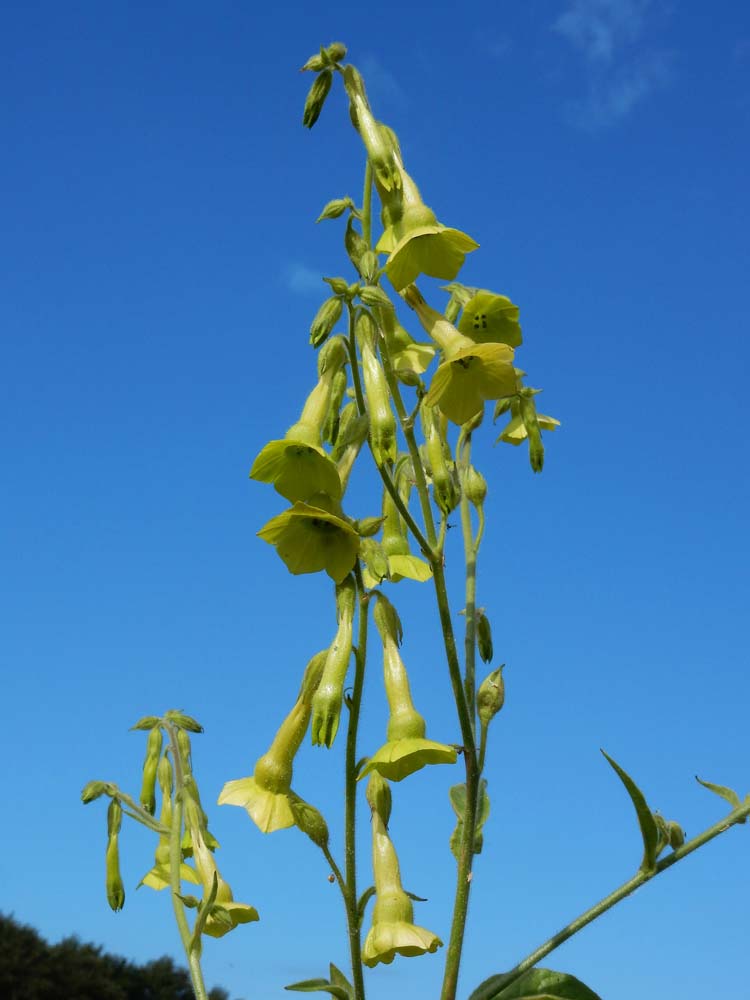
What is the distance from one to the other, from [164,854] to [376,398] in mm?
1768

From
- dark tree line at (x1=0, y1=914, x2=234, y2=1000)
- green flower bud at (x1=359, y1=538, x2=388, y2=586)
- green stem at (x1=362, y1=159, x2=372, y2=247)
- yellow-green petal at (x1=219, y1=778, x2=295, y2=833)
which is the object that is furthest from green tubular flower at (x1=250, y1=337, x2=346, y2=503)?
dark tree line at (x1=0, y1=914, x2=234, y2=1000)

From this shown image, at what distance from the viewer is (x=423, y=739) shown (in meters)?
2.15

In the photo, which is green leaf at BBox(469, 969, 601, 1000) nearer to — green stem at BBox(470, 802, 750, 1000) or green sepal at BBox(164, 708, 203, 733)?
green stem at BBox(470, 802, 750, 1000)

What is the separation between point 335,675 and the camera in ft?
6.64

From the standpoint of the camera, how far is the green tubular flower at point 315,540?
2059mm

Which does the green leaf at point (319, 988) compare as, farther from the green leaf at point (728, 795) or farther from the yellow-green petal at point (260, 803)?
the green leaf at point (728, 795)

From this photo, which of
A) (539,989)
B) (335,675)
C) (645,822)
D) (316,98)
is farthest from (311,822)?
(316,98)

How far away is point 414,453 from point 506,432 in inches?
35.8

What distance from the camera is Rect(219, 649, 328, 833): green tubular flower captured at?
2.24 m

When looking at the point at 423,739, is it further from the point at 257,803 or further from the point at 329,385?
the point at 329,385

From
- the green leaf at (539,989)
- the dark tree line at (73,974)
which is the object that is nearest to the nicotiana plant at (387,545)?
the green leaf at (539,989)

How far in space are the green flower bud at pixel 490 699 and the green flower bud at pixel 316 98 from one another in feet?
4.33

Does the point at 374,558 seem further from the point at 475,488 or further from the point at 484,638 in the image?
the point at 475,488

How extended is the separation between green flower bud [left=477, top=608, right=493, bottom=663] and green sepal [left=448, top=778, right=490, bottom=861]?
0.91 feet
